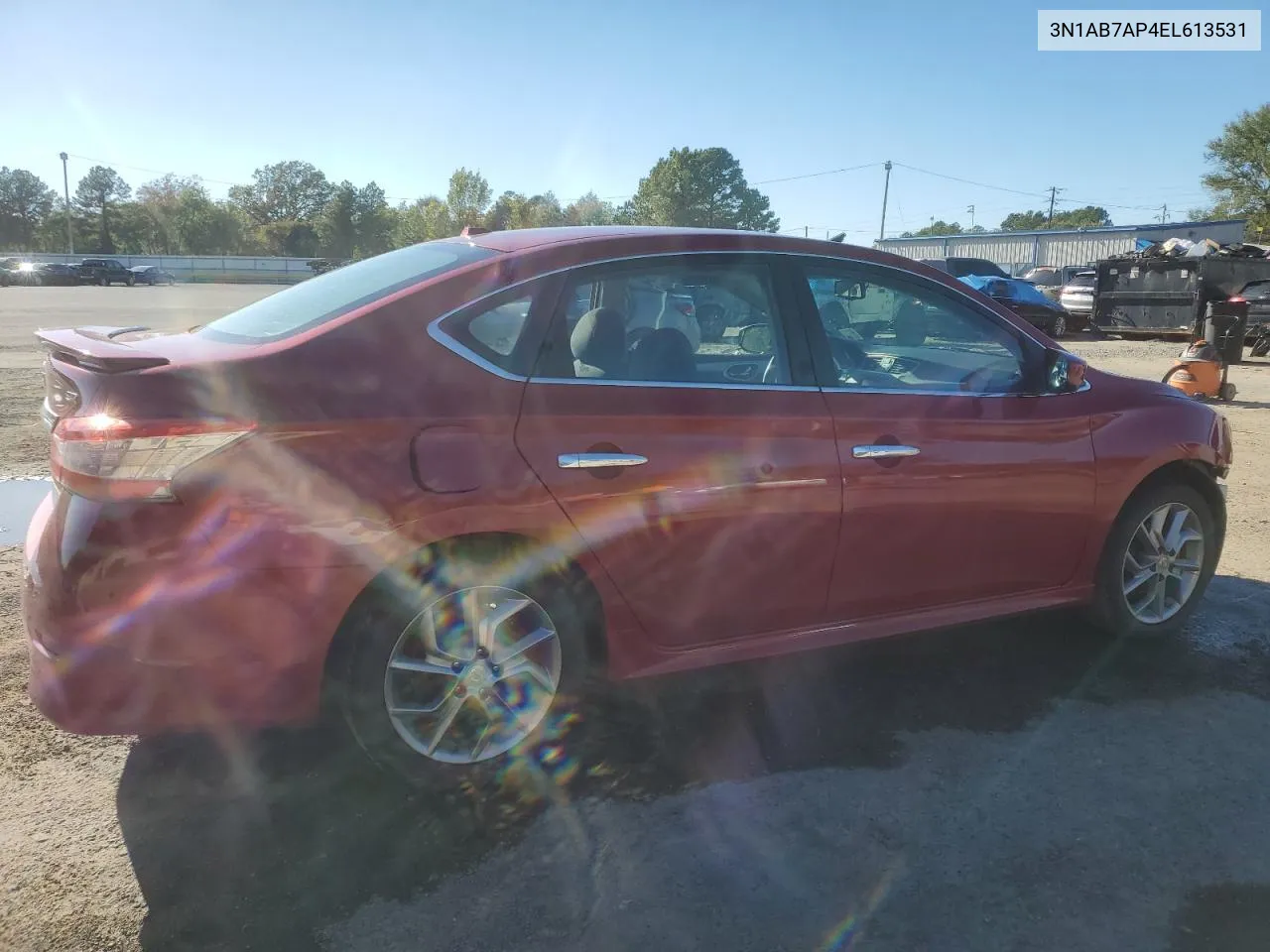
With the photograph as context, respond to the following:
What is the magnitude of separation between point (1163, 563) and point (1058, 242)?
53300mm

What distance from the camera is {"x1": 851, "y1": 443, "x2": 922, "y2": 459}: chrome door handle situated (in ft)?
9.98

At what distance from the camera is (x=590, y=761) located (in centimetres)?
294

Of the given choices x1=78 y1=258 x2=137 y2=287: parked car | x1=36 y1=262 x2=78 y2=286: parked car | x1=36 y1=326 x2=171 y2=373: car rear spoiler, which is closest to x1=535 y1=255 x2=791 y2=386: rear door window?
x1=36 y1=326 x2=171 y2=373: car rear spoiler

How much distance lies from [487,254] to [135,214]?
105 metres

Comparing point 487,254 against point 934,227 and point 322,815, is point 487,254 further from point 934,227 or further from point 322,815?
point 934,227

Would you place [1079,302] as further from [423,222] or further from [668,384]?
[423,222]

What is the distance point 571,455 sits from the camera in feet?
8.59

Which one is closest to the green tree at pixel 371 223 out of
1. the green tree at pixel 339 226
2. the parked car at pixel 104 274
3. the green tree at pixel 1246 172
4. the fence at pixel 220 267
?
the green tree at pixel 339 226

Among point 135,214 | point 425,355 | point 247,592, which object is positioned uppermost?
point 135,214

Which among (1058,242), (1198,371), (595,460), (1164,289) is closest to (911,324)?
(595,460)

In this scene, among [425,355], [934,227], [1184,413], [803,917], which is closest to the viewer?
[803,917]

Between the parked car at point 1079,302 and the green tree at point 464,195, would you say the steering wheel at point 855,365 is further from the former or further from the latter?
the green tree at point 464,195

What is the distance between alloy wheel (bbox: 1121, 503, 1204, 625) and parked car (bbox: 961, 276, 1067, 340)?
1791cm

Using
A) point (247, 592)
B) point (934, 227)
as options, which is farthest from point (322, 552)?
point (934, 227)
